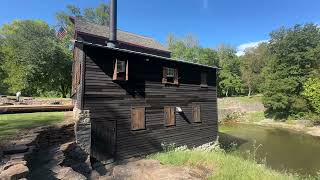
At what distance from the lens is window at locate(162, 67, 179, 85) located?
19484 millimetres

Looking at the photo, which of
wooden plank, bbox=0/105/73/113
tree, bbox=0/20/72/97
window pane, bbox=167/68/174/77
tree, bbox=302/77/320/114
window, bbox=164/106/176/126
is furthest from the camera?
tree, bbox=302/77/320/114

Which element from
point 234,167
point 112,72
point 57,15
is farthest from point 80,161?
point 57,15

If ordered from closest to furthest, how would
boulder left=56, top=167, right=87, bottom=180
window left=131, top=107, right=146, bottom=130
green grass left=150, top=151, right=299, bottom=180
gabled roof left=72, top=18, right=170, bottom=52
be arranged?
1. boulder left=56, top=167, right=87, bottom=180
2. green grass left=150, top=151, right=299, bottom=180
3. window left=131, top=107, right=146, bottom=130
4. gabled roof left=72, top=18, right=170, bottom=52

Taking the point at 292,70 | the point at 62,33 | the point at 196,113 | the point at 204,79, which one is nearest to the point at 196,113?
the point at 196,113

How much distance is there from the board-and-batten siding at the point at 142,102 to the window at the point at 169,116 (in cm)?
29

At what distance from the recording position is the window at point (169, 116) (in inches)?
765

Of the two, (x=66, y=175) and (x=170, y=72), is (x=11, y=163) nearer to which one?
(x=66, y=175)

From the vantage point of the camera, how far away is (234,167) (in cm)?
1357

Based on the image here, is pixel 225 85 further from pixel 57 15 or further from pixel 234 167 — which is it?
pixel 234 167

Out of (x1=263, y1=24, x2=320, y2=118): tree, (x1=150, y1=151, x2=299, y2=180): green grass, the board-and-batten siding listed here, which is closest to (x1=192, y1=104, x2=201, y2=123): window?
the board-and-batten siding

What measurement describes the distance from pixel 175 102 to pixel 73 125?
8141mm

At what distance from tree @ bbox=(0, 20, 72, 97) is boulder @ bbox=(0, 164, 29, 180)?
28532 millimetres

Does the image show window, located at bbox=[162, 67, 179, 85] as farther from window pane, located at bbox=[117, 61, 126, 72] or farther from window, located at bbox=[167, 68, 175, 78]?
window pane, located at bbox=[117, 61, 126, 72]

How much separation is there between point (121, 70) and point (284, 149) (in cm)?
1854
